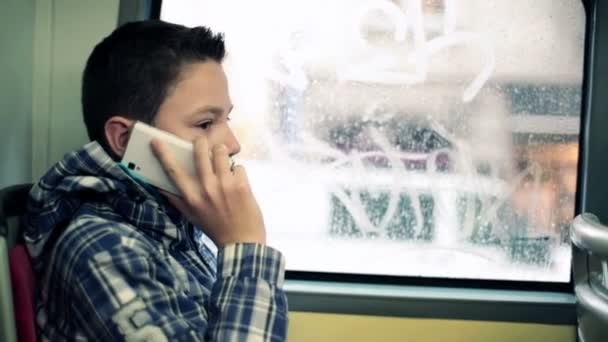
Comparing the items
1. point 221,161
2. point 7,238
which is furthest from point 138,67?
point 7,238

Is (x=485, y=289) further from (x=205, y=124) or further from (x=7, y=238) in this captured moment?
(x=7, y=238)

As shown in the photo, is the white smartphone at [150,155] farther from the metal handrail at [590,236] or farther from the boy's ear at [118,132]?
the metal handrail at [590,236]

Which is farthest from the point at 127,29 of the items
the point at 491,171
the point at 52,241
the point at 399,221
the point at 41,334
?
the point at 491,171

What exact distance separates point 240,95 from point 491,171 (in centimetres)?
65

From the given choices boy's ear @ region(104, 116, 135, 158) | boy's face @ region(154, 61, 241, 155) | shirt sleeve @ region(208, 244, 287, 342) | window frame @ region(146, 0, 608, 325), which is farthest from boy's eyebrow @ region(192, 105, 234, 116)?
window frame @ region(146, 0, 608, 325)

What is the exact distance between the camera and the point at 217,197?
92 cm

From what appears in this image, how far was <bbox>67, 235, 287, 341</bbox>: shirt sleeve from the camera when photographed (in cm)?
80

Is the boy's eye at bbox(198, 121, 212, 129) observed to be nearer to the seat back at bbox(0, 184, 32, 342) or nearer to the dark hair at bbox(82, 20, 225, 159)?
the dark hair at bbox(82, 20, 225, 159)

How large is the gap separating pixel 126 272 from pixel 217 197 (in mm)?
168

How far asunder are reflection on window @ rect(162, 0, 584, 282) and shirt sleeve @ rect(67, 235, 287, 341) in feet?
2.38

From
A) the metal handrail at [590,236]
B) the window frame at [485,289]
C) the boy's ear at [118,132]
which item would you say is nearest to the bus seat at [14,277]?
the boy's ear at [118,132]

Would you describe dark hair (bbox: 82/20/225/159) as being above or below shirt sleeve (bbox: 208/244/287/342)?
above

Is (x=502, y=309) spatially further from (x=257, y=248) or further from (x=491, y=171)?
(x=257, y=248)

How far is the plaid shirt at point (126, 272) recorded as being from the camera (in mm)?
813
